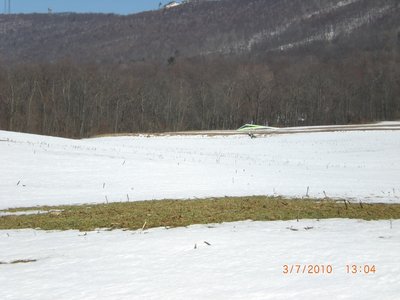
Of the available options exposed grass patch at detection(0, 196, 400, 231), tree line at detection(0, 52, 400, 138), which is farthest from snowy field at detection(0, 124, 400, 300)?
tree line at detection(0, 52, 400, 138)

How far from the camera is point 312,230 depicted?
10.1 meters

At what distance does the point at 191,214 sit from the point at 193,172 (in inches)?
603

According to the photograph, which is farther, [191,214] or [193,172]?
[193,172]

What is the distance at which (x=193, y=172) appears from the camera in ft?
93.2

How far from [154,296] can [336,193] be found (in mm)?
14048

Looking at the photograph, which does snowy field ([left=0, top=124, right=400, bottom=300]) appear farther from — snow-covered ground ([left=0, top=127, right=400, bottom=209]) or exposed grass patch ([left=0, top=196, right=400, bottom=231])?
exposed grass patch ([left=0, top=196, right=400, bottom=231])

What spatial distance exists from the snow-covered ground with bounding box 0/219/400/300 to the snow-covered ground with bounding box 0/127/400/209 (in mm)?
8219

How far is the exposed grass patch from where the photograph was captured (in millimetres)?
11977
